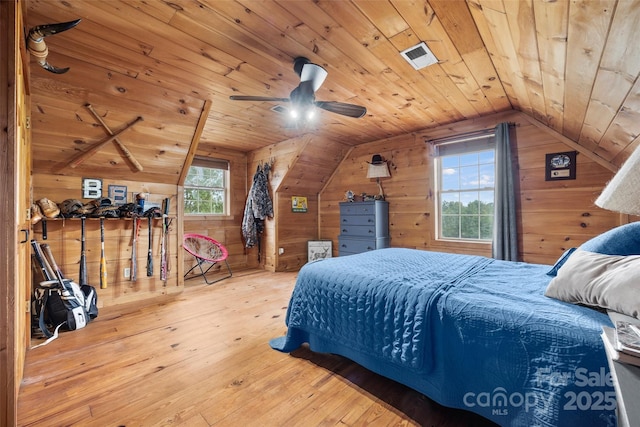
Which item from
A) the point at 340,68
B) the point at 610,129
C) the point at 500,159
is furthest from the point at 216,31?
the point at 500,159

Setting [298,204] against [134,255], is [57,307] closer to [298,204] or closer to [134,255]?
[134,255]

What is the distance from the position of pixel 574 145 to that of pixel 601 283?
2.66m

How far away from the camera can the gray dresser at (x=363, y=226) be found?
423 cm

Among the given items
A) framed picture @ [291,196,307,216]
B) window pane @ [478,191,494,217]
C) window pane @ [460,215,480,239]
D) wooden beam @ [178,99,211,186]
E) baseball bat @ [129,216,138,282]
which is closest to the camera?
wooden beam @ [178,99,211,186]

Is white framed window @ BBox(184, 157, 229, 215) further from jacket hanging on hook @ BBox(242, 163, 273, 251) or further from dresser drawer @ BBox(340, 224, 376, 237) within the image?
dresser drawer @ BBox(340, 224, 376, 237)

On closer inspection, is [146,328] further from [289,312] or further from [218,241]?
[218,241]

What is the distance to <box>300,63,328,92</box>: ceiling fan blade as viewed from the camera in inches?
82.1

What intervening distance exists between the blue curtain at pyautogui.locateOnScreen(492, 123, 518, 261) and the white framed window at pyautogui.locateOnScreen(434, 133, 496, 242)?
20cm

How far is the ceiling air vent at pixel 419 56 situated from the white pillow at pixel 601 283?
1.57 metres

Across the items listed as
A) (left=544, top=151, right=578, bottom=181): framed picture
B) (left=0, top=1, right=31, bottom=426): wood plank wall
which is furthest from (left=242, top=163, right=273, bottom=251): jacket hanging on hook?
(left=544, top=151, right=578, bottom=181): framed picture

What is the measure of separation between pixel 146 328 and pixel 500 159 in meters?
4.18

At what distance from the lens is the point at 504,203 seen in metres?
3.26

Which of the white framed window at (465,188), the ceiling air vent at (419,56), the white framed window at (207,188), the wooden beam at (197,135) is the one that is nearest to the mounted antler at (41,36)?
the wooden beam at (197,135)

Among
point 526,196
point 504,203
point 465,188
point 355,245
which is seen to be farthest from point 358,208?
point 526,196
